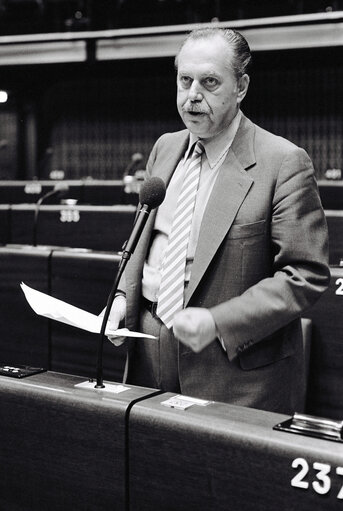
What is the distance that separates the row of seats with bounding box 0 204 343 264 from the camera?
3.51m

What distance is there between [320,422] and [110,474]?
313 millimetres

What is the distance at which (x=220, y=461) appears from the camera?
902mm

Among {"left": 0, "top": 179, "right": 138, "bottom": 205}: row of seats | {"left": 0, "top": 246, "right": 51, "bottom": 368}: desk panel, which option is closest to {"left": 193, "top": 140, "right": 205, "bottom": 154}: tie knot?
{"left": 0, "top": 246, "right": 51, "bottom": 368}: desk panel

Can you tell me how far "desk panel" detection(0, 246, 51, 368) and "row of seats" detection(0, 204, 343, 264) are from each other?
85cm

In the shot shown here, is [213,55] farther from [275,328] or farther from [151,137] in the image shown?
[151,137]

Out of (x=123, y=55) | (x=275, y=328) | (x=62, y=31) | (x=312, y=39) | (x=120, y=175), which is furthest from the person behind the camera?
(x=120, y=175)

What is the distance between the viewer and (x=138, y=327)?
4.62ft

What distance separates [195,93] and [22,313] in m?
1.59

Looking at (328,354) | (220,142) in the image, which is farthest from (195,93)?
(328,354)

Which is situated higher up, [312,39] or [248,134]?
[312,39]

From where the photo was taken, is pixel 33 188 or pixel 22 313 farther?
pixel 33 188

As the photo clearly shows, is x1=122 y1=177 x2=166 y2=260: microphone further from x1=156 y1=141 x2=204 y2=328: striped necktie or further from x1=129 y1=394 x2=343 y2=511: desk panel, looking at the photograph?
x1=129 y1=394 x2=343 y2=511: desk panel

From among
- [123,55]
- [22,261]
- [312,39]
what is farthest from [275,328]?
[123,55]

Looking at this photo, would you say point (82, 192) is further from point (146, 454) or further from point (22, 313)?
point (146, 454)
